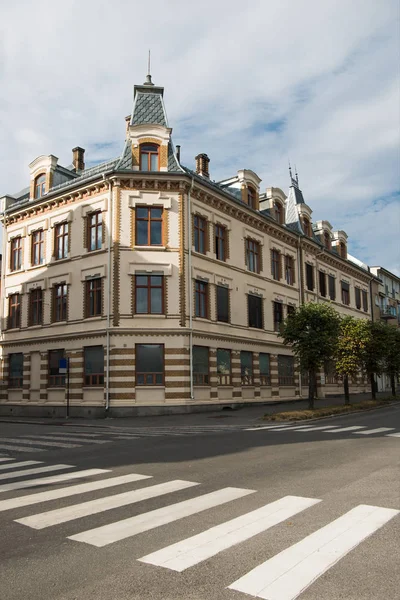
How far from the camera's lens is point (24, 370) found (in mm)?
31438

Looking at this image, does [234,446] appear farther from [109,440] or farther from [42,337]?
[42,337]

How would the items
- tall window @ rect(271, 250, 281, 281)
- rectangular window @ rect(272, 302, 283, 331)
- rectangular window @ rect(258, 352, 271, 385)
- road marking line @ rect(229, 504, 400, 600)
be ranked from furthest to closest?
tall window @ rect(271, 250, 281, 281) → rectangular window @ rect(272, 302, 283, 331) → rectangular window @ rect(258, 352, 271, 385) → road marking line @ rect(229, 504, 400, 600)

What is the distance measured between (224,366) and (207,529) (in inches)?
971

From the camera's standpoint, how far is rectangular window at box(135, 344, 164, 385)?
26.5m

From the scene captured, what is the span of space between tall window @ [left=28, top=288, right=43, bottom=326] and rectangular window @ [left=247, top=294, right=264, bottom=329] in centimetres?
1285

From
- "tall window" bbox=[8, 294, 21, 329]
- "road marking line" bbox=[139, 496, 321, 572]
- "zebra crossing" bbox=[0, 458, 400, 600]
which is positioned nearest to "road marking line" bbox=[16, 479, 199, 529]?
"zebra crossing" bbox=[0, 458, 400, 600]

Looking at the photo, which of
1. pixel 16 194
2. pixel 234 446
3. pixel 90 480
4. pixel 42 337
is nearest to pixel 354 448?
pixel 234 446

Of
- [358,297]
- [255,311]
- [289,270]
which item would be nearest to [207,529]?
[255,311]

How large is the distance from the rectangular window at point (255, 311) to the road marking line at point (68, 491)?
2499 centimetres

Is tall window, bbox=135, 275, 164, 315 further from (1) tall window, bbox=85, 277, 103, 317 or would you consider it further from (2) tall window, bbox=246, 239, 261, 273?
(2) tall window, bbox=246, 239, 261, 273

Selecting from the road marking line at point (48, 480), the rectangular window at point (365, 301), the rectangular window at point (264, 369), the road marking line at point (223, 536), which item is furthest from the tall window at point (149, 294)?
the rectangular window at point (365, 301)

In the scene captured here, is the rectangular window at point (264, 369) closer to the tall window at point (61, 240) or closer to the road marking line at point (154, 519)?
the tall window at point (61, 240)

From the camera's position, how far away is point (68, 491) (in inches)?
298

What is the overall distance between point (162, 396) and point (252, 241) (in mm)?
13151
